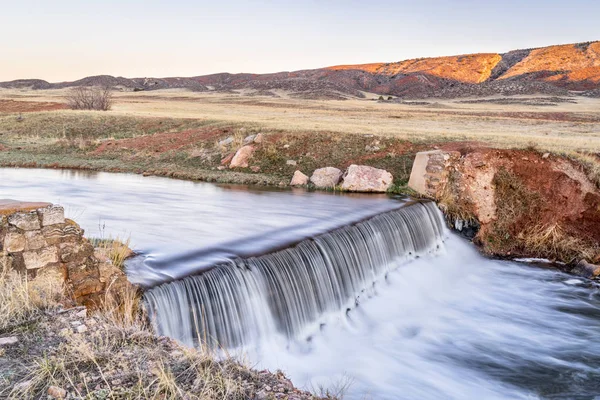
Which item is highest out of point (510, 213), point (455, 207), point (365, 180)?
point (365, 180)

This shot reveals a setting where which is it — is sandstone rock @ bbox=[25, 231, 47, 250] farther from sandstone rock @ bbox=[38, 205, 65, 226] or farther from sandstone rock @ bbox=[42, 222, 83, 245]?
sandstone rock @ bbox=[38, 205, 65, 226]

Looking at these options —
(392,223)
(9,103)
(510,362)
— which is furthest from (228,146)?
(9,103)

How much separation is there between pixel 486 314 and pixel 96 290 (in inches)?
346

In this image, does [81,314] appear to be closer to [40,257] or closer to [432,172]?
[40,257]

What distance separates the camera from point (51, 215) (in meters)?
6.09

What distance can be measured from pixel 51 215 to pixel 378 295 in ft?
24.0

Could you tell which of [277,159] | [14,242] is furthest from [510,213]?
[14,242]

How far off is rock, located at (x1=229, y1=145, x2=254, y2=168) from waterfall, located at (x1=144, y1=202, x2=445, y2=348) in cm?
958

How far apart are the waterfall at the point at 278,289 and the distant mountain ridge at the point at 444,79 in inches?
3367

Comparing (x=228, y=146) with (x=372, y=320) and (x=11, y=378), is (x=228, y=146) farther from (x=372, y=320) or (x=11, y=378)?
(x=11, y=378)

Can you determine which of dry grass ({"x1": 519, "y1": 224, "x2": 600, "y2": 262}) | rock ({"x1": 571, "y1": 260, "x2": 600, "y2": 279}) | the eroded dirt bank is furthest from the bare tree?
rock ({"x1": 571, "y1": 260, "x2": 600, "y2": 279})

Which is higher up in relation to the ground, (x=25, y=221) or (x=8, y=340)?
(x=25, y=221)

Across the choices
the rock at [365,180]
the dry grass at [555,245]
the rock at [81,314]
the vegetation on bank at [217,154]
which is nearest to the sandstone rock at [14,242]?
the rock at [81,314]

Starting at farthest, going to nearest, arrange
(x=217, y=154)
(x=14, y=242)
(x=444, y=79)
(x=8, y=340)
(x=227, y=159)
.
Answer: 1. (x=444, y=79)
2. (x=217, y=154)
3. (x=227, y=159)
4. (x=14, y=242)
5. (x=8, y=340)
